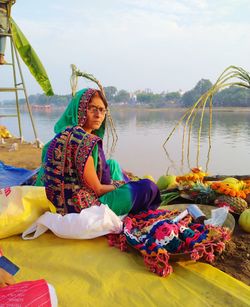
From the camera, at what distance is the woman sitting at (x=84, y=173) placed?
2.22m

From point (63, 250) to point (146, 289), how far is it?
66 cm

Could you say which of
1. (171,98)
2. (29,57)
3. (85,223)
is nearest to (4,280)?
(85,223)

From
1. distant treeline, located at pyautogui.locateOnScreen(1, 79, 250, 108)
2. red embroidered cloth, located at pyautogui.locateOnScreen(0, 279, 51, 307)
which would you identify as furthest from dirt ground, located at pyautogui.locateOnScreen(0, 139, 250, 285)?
distant treeline, located at pyautogui.locateOnScreen(1, 79, 250, 108)

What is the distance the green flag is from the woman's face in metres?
5.52

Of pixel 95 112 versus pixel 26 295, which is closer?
pixel 26 295

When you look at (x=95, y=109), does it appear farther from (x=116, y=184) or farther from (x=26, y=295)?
(x=26, y=295)

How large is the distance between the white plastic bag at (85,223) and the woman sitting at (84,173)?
0.10 meters

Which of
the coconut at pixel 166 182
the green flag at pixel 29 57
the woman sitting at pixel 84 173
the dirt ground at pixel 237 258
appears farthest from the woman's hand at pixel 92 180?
the green flag at pixel 29 57

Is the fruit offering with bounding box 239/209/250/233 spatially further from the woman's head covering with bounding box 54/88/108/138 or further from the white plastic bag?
the woman's head covering with bounding box 54/88/108/138

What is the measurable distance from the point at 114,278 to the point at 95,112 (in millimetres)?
1270

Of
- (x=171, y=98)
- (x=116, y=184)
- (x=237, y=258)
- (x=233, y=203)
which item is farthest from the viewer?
(x=171, y=98)

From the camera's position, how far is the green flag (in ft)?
24.3

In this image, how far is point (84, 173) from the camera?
2.22 m

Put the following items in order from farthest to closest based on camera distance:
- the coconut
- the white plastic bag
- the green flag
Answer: the green flag < the coconut < the white plastic bag
